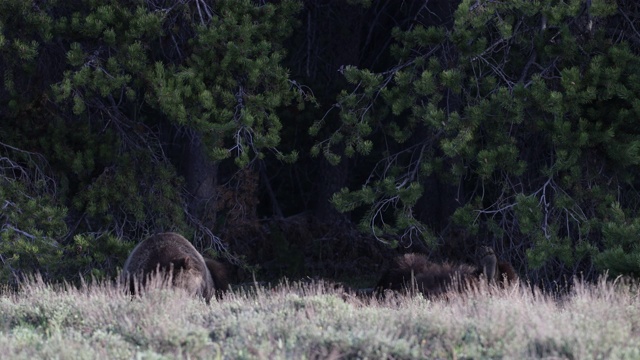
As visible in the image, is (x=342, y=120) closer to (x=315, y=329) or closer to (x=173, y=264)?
(x=173, y=264)

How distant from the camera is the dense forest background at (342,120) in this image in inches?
536

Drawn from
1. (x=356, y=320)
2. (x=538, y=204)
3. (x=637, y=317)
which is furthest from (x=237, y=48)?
(x=637, y=317)

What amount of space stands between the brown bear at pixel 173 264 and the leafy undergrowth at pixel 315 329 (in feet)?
10.7

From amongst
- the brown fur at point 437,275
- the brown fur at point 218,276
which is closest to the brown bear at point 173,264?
the brown fur at point 218,276

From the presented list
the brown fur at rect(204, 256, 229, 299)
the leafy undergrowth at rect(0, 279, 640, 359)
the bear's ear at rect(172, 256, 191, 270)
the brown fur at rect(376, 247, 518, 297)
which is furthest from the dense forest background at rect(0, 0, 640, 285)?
the leafy undergrowth at rect(0, 279, 640, 359)

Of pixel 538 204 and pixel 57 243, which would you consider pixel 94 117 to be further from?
pixel 538 204

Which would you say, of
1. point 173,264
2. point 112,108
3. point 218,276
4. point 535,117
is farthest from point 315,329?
point 112,108

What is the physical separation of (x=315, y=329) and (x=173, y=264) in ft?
18.3

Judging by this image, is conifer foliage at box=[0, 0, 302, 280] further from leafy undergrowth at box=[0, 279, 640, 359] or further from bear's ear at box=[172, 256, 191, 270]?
leafy undergrowth at box=[0, 279, 640, 359]

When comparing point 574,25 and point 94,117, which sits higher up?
point 574,25

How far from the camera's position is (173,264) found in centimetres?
1320

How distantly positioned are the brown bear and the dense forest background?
2.90 ft

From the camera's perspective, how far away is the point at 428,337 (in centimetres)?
781

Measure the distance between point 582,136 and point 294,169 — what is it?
11.4m
